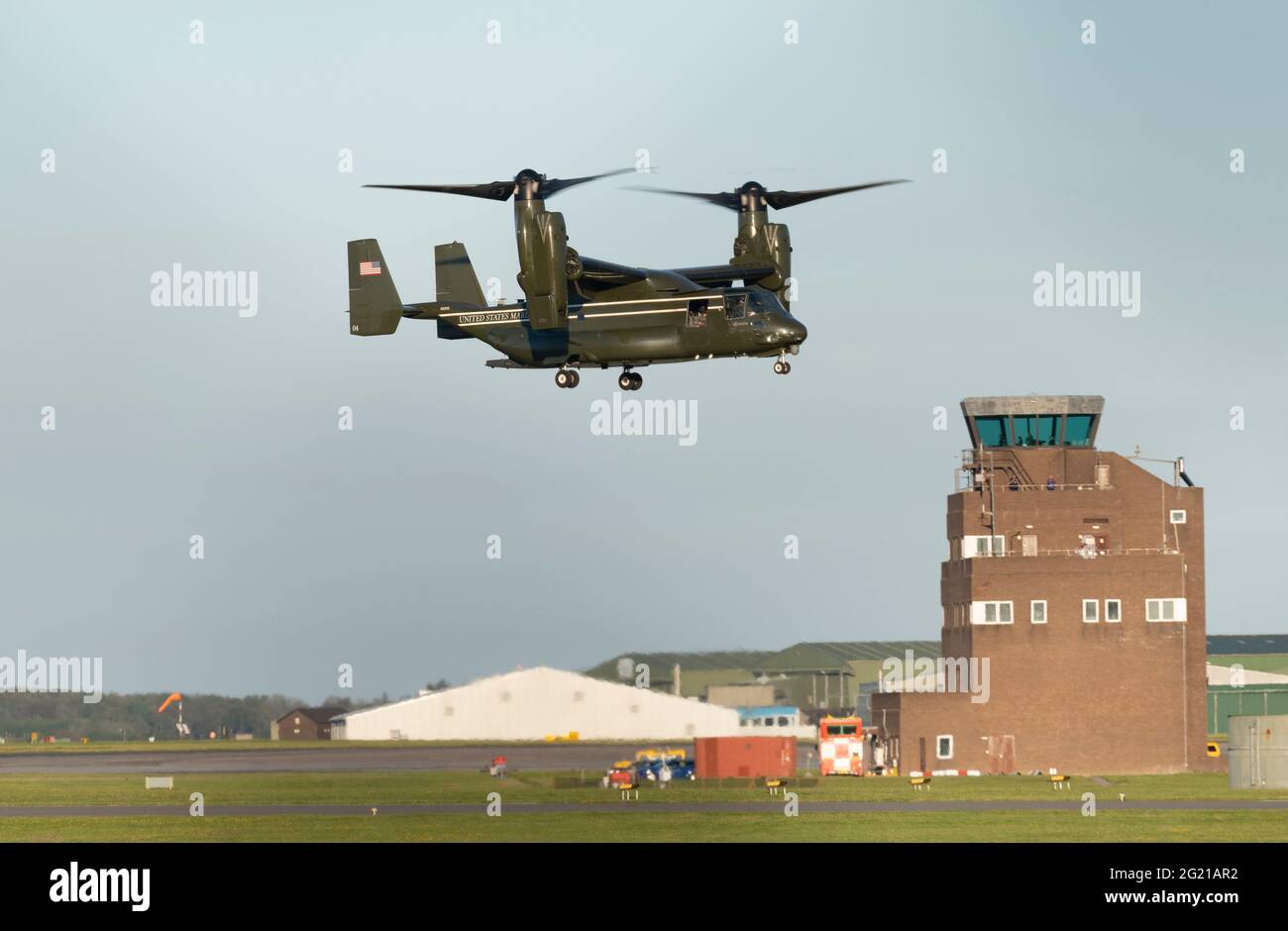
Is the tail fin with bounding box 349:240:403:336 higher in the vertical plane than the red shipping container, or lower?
higher

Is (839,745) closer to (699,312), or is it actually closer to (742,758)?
(742,758)

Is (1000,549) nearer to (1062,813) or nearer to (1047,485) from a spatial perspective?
(1047,485)

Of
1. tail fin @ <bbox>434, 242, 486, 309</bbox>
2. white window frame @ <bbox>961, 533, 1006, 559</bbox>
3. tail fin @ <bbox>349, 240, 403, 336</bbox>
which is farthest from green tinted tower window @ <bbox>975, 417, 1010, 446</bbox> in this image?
tail fin @ <bbox>349, 240, 403, 336</bbox>

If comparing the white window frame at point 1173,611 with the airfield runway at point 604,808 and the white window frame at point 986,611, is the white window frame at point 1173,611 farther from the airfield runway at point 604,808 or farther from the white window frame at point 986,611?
the airfield runway at point 604,808

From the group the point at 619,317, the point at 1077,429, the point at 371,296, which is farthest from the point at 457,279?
the point at 1077,429

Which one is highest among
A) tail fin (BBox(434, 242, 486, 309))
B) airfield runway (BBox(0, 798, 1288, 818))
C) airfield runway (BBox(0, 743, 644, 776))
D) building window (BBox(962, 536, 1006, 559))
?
tail fin (BBox(434, 242, 486, 309))

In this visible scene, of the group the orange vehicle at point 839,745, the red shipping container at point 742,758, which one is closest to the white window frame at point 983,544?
the orange vehicle at point 839,745

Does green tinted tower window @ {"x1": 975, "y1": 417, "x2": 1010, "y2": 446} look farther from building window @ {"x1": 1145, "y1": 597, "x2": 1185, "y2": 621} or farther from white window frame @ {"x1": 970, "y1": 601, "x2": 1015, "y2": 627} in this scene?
building window @ {"x1": 1145, "y1": 597, "x2": 1185, "y2": 621}
